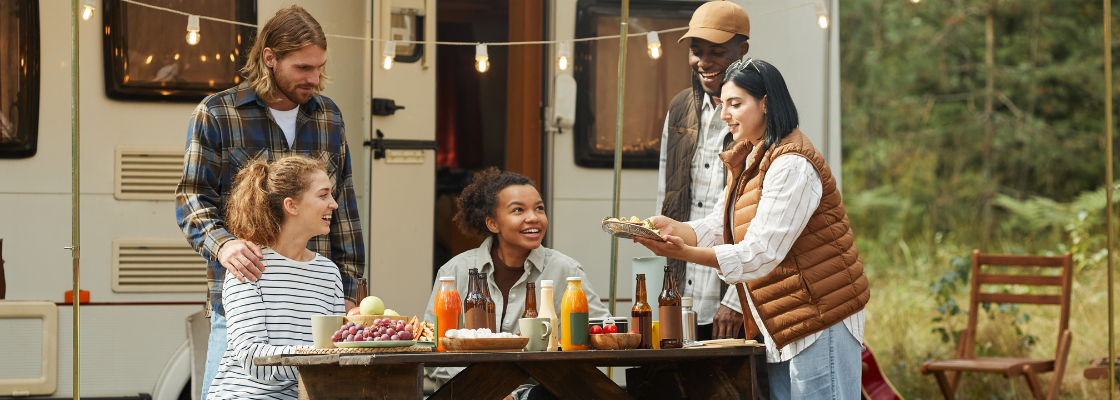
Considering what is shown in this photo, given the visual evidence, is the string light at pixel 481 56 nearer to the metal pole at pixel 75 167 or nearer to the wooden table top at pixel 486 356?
the metal pole at pixel 75 167

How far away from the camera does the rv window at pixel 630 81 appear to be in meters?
4.41

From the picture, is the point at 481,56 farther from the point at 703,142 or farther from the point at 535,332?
the point at 535,332

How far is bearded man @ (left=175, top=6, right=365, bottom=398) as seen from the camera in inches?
131

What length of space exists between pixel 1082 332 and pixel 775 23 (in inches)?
199

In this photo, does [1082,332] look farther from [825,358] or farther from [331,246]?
[331,246]

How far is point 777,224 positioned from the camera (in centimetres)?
281

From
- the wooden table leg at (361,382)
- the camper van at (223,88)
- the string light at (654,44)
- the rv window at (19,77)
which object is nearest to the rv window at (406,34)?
the camper van at (223,88)

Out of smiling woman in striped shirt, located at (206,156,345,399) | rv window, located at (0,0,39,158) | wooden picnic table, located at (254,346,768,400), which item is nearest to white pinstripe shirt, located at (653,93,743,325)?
wooden picnic table, located at (254,346,768,400)

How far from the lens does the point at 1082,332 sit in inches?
313

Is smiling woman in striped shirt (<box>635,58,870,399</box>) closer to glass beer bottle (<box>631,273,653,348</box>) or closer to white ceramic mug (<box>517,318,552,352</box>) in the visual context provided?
glass beer bottle (<box>631,273,653,348</box>)

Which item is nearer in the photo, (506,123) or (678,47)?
(678,47)

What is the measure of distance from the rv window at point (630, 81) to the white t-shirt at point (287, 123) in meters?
1.33

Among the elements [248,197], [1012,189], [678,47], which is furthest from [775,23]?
[1012,189]

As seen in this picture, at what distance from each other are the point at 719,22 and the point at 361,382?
2.11m
